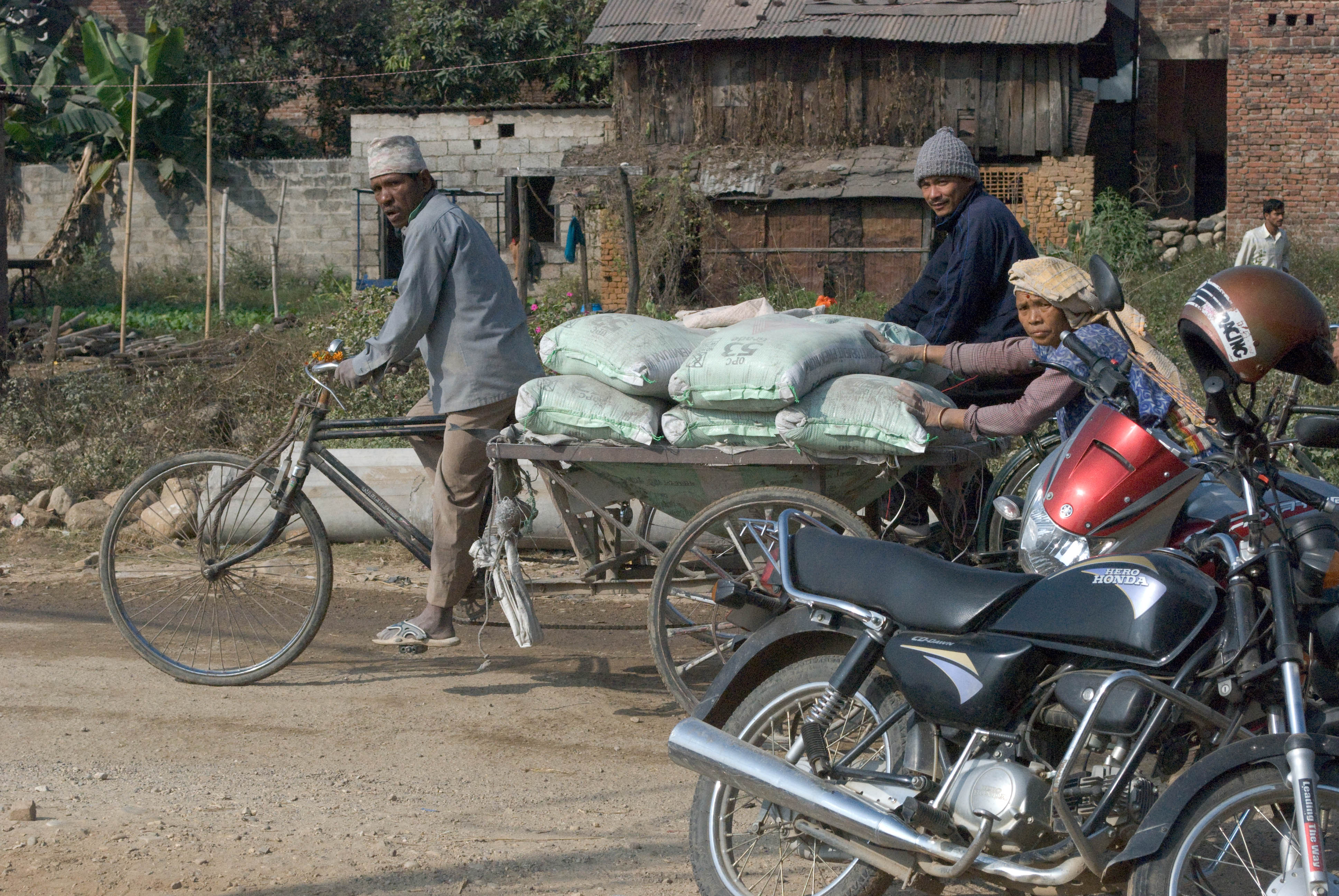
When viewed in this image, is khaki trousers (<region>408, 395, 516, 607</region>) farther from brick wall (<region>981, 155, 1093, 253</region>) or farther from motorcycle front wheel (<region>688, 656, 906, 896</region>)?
brick wall (<region>981, 155, 1093, 253</region>)

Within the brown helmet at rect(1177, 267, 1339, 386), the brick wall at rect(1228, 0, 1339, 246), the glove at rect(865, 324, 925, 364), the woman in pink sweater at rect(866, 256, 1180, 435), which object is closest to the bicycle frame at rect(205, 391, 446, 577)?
the glove at rect(865, 324, 925, 364)

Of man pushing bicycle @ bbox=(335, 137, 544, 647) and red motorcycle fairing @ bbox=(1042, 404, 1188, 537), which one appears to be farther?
man pushing bicycle @ bbox=(335, 137, 544, 647)

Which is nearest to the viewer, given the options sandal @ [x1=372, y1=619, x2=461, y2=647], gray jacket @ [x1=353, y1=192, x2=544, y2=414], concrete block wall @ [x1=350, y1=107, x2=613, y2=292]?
gray jacket @ [x1=353, y1=192, x2=544, y2=414]

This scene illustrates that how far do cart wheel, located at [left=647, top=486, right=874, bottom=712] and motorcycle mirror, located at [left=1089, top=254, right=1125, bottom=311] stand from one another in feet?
4.63

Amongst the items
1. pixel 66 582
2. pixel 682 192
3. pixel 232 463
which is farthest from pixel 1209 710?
pixel 682 192

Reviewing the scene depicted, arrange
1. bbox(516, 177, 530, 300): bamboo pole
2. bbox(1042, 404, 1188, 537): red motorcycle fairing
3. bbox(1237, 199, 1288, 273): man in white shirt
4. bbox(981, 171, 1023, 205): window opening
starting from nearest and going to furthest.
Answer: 1. bbox(1042, 404, 1188, 537): red motorcycle fairing
2. bbox(516, 177, 530, 300): bamboo pole
3. bbox(1237, 199, 1288, 273): man in white shirt
4. bbox(981, 171, 1023, 205): window opening

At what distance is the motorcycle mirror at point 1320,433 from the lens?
109 inches

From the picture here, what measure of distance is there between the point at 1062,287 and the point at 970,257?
38.3 inches

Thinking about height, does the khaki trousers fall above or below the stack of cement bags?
below

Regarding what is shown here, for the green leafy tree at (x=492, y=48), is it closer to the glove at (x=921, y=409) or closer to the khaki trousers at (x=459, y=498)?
the khaki trousers at (x=459, y=498)

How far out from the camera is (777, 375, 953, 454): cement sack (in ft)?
13.0

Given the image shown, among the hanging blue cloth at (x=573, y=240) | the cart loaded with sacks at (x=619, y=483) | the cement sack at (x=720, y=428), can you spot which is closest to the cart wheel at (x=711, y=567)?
the cart loaded with sacks at (x=619, y=483)

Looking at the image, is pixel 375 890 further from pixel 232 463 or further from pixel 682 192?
pixel 682 192

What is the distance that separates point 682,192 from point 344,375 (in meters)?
12.9
